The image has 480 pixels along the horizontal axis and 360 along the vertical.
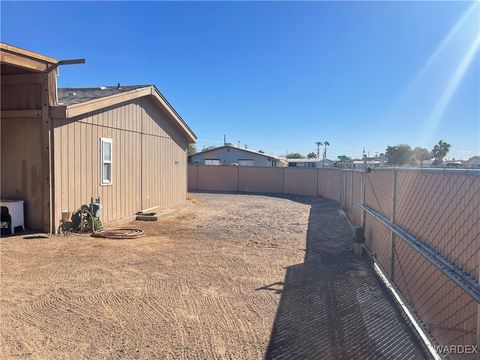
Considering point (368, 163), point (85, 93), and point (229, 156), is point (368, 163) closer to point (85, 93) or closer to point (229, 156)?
point (85, 93)

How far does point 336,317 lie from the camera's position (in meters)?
4.50

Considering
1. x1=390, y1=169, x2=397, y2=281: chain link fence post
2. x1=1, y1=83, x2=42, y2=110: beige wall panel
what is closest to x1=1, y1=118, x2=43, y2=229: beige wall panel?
x1=1, y1=83, x2=42, y2=110: beige wall panel

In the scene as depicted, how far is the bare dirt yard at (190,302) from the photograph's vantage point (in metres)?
3.70

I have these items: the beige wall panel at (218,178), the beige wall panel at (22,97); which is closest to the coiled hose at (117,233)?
the beige wall panel at (22,97)

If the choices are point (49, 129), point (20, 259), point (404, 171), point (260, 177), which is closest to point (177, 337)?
point (404, 171)

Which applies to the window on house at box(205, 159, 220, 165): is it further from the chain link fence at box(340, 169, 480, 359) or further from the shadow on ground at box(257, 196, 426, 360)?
the chain link fence at box(340, 169, 480, 359)

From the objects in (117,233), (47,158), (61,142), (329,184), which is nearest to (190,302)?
(117,233)

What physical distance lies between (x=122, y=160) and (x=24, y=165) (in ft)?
10.1

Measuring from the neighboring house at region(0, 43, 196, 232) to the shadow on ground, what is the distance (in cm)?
593

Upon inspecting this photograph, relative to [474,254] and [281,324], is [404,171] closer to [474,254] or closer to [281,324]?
[474,254]

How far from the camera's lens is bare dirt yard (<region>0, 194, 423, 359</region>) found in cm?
370

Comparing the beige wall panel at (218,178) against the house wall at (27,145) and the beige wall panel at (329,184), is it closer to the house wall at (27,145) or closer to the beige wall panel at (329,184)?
the beige wall panel at (329,184)

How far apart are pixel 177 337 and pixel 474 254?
2.79 m

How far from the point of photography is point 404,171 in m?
4.69
